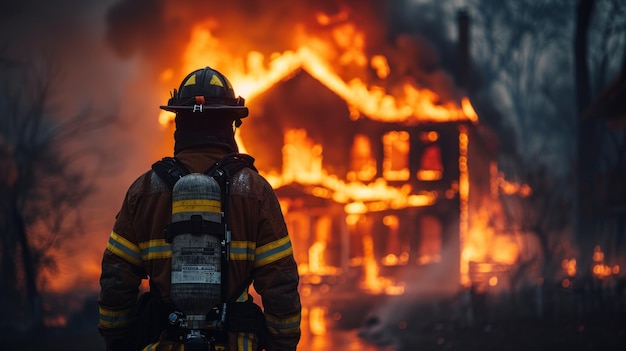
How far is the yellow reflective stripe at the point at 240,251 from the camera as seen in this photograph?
4.66 meters

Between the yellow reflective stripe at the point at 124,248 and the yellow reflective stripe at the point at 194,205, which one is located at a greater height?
the yellow reflective stripe at the point at 194,205

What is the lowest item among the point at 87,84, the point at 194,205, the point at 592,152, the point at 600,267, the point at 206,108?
the point at 600,267

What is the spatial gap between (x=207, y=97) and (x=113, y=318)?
113 centimetres

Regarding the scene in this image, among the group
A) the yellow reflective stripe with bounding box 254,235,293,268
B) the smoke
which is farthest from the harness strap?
the smoke

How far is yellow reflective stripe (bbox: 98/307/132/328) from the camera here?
474 cm

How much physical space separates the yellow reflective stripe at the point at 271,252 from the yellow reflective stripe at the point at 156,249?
0.41m

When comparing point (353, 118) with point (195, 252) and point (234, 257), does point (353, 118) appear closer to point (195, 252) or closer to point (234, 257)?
point (234, 257)

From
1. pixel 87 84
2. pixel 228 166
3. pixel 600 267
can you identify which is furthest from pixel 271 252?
pixel 600 267

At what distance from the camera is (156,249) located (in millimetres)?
4703

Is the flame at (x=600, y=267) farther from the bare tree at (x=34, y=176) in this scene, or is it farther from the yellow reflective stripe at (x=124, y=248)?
the yellow reflective stripe at (x=124, y=248)

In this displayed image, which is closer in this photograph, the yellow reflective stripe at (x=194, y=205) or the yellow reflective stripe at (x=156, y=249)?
the yellow reflective stripe at (x=194, y=205)

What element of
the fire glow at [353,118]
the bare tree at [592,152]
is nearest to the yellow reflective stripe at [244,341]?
the bare tree at [592,152]

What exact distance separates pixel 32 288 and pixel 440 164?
1332 cm

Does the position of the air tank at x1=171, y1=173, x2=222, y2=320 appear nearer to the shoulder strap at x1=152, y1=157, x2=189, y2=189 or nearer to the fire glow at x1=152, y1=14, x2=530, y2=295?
the shoulder strap at x1=152, y1=157, x2=189, y2=189
